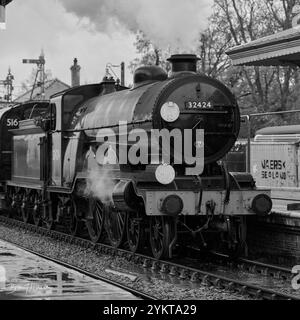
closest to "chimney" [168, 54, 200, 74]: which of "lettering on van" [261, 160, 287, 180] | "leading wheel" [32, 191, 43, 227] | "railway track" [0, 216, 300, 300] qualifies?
"railway track" [0, 216, 300, 300]

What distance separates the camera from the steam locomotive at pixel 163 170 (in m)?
10.6

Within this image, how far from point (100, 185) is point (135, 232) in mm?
1043

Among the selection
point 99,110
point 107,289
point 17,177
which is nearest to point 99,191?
point 99,110

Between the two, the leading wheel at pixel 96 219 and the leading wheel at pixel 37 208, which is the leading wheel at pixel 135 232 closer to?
the leading wheel at pixel 96 219

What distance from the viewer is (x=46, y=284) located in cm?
834

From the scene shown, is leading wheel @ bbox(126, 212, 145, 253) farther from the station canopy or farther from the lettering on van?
the lettering on van

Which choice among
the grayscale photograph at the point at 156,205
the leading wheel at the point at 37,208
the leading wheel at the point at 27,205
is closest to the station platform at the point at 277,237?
the grayscale photograph at the point at 156,205

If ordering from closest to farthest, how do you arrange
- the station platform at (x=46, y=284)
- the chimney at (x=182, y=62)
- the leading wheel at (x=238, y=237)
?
the station platform at (x=46, y=284) → the leading wheel at (x=238, y=237) → the chimney at (x=182, y=62)

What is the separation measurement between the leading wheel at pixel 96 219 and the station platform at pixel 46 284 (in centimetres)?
234

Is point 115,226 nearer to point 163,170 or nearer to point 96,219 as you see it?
point 96,219

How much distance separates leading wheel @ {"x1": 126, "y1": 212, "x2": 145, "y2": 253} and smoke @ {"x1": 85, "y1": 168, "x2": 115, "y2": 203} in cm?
49

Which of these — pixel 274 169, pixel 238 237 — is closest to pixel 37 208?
pixel 274 169

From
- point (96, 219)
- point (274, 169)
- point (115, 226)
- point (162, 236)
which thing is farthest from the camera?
point (274, 169)

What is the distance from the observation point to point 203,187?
10.9 metres
